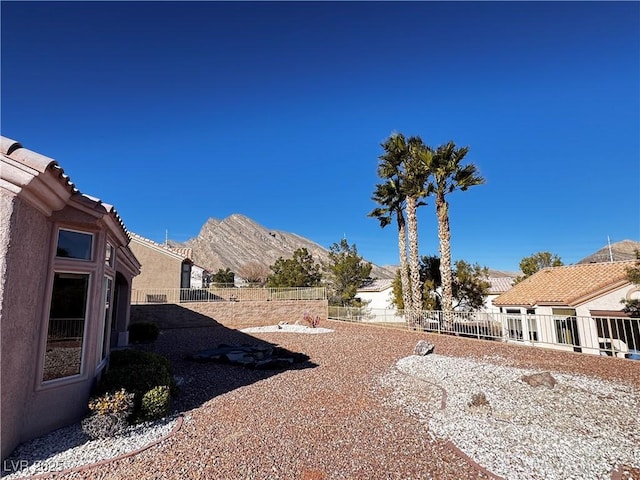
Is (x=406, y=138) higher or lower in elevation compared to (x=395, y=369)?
higher

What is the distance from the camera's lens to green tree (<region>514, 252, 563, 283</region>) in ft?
112

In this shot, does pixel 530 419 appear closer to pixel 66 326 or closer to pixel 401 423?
pixel 401 423

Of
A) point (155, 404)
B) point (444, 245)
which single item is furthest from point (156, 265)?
point (155, 404)

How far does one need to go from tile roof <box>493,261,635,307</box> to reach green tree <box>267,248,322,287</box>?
18.9 m

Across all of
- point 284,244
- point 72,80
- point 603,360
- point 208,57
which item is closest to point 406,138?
point 208,57

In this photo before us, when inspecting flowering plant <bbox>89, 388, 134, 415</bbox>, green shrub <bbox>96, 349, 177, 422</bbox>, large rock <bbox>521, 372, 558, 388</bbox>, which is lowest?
large rock <bbox>521, 372, 558, 388</bbox>

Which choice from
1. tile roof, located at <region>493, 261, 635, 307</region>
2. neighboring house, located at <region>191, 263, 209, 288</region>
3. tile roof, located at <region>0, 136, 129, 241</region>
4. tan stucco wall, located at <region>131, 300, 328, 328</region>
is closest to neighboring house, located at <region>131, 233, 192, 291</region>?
tan stucco wall, located at <region>131, 300, 328, 328</region>

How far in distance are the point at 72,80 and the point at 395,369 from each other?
592 inches

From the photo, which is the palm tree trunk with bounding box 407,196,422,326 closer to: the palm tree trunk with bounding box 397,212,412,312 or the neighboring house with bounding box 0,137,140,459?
the palm tree trunk with bounding box 397,212,412,312

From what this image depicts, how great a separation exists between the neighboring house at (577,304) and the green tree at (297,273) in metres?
19.8

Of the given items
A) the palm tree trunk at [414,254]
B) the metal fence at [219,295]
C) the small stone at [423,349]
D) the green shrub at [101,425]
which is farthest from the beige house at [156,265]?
the green shrub at [101,425]

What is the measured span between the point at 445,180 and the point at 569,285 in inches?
362

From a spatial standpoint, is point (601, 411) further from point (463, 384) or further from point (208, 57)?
point (208, 57)

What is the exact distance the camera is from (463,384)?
754 centimetres
